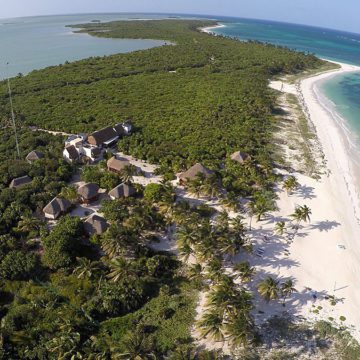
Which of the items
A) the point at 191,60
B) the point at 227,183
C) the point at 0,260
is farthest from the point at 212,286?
the point at 191,60

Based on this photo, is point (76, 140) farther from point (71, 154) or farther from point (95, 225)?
point (95, 225)

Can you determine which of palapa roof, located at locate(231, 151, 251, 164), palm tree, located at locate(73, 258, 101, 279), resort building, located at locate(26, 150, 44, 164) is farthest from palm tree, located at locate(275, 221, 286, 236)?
resort building, located at locate(26, 150, 44, 164)

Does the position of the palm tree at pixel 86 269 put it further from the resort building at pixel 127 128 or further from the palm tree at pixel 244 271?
the resort building at pixel 127 128

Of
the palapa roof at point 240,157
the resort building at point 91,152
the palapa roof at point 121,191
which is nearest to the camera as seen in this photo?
the palapa roof at point 121,191

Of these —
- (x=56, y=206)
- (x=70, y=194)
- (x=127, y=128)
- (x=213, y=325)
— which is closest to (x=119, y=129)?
(x=127, y=128)

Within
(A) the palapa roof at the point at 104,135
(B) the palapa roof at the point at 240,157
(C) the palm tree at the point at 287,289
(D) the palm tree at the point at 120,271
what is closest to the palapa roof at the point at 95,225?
(D) the palm tree at the point at 120,271
